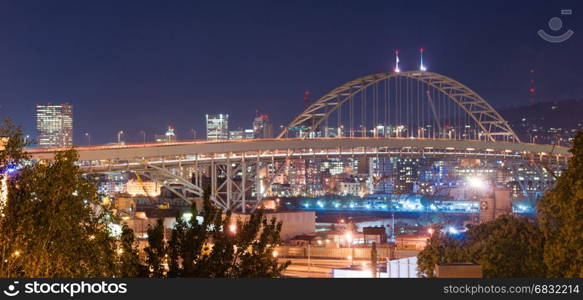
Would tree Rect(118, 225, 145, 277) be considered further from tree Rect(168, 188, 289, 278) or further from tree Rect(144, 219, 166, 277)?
tree Rect(168, 188, 289, 278)

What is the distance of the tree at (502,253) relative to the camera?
2264 centimetres

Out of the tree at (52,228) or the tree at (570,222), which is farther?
the tree at (570,222)

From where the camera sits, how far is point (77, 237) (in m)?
14.8

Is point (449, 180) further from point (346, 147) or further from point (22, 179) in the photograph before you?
point (22, 179)

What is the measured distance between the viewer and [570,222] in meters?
17.3

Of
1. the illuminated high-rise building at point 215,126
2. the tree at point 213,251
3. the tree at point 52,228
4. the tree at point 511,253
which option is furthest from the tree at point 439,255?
the illuminated high-rise building at point 215,126

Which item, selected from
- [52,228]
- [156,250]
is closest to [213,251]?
[156,250]

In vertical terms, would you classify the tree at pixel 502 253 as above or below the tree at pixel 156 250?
below

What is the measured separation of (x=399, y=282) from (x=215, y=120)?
145 metres

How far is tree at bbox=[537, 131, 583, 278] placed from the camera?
1708 cm

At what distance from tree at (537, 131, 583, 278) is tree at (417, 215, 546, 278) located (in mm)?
3414

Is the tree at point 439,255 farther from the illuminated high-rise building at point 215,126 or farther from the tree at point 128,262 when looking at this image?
the illuminated high-rise building at point 215,126

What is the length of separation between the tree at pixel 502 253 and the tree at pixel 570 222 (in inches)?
134

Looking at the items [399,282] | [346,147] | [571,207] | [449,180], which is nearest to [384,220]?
[346,147]
